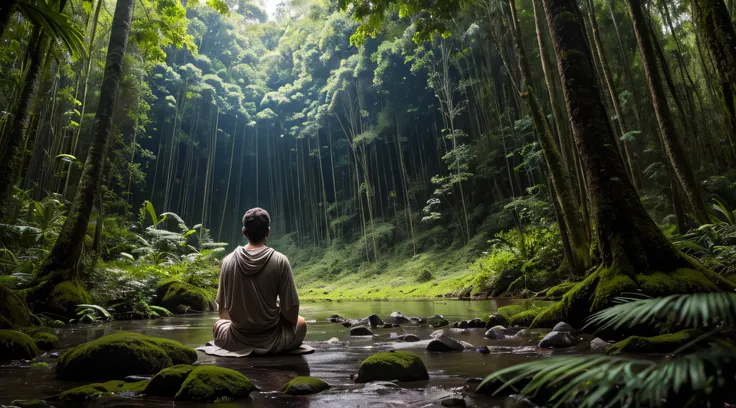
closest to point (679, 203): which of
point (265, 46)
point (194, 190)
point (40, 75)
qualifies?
point (40, 75)

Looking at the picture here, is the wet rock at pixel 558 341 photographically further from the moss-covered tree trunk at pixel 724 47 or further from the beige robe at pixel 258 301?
the moss-covered tree trunk at pixel 724 47

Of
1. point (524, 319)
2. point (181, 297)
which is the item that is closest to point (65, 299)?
point (181, 297)

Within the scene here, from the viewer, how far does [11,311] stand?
4.30 metres

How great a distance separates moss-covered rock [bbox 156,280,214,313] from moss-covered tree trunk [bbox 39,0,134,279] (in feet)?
8.71

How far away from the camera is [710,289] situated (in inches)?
124

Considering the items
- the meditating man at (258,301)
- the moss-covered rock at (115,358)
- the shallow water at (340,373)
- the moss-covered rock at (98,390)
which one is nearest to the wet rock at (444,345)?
the shallow water at (340,373)

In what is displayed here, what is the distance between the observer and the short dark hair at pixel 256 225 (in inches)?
132

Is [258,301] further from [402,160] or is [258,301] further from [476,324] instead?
[402,160]

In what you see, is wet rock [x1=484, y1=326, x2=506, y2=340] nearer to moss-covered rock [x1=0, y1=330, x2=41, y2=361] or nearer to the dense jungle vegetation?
the dense jungle vegetation

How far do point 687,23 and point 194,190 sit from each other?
28.8 meters

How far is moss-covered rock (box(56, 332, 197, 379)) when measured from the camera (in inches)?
94.0

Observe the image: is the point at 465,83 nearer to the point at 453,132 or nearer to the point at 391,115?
the point at 453,132

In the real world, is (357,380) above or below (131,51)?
below

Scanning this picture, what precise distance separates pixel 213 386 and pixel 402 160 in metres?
22.3
